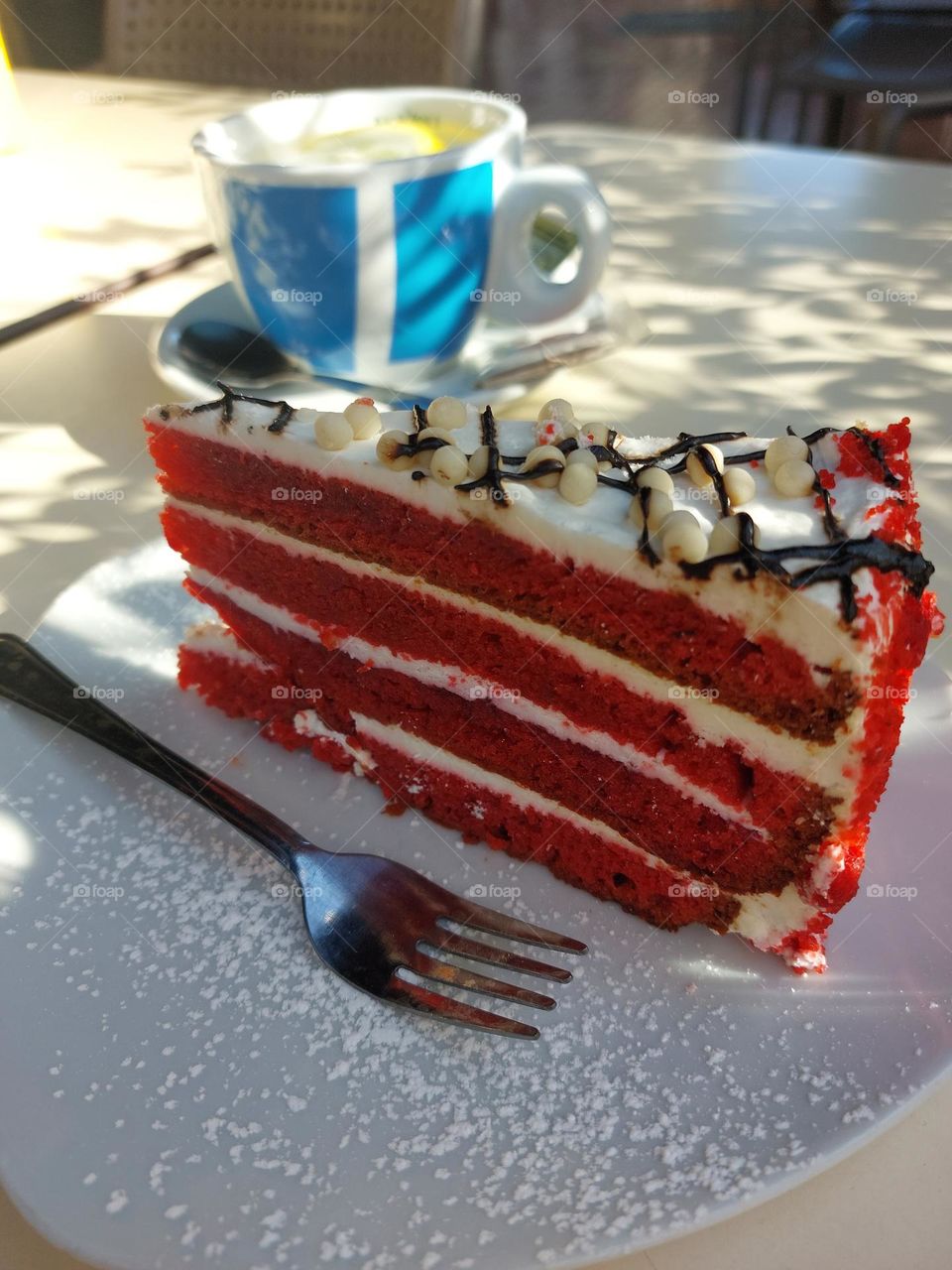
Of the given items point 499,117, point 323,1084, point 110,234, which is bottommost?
point 323,1084

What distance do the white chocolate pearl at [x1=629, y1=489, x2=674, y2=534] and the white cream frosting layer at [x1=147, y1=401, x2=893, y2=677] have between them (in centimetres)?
2

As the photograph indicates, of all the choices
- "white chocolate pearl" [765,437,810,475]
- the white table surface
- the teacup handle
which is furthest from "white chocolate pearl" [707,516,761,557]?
the teacup handle

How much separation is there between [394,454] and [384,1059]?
0.68m

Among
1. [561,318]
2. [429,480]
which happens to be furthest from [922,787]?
[561,318]

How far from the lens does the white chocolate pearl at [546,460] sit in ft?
4.02

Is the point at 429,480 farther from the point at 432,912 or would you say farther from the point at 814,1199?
the point at 814,1199

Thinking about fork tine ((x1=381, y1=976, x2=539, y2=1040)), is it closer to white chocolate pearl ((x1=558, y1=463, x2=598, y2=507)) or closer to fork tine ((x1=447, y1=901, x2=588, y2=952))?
fork tine ((x1=447, y1=901, x2=588, y2=952))

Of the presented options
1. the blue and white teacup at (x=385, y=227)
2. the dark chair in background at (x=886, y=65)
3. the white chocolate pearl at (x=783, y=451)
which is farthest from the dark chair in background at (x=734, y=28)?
the white chocolate pearl at (x=783, y=451)

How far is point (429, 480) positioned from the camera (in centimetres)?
127

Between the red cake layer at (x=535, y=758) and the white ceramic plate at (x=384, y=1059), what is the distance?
101mm

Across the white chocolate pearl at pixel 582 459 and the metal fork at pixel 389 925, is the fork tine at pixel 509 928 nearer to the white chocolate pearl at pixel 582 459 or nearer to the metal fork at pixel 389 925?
the metal fork at pixel 389 925

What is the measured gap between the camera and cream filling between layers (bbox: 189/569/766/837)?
4.22 feet

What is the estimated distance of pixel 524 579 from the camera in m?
1.26

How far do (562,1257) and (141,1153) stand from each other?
40cm
